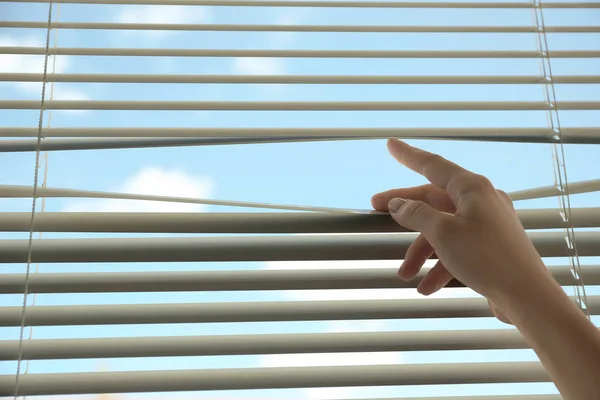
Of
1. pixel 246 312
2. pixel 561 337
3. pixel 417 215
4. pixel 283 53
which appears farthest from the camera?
pixel 283 53

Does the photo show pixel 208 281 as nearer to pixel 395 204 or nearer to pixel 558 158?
pixel 395 204

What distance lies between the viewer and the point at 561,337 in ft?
2.06

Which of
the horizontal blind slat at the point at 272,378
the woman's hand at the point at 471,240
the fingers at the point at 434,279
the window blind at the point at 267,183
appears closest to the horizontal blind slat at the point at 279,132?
the window blind at the point at 267,183

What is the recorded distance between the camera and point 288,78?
925 millimetres

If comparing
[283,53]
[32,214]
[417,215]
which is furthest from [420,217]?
[32,214]

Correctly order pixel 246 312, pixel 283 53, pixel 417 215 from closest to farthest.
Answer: pixel 417 215 → pixel 246 312 → pixel 283 53

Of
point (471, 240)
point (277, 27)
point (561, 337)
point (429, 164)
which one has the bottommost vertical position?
point (561, 337)

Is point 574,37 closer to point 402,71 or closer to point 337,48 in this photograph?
point 402,71

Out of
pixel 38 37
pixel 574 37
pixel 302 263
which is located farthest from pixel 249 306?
pixel 574 37

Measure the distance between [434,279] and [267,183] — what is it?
291mm

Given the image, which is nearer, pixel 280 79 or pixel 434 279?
pixel 434 279

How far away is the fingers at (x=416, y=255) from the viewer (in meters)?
0.78

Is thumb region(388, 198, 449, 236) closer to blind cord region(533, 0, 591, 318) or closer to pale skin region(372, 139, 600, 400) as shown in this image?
pale skin region(372, 139, 600, 400)

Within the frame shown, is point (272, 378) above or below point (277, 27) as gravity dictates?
below
